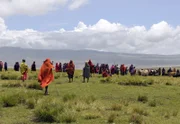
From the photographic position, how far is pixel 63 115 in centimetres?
1345

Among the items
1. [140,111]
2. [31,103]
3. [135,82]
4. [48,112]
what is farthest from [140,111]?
[135,82]

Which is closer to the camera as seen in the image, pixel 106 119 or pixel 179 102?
pixel 106 119

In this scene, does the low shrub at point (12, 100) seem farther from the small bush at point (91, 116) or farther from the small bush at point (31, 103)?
the small bush at point (91, 116)

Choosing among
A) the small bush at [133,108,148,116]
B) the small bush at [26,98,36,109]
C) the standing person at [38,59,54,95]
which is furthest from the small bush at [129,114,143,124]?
the standing person at [38,59,54,95]

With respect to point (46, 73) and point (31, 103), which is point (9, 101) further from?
point (46, 73)

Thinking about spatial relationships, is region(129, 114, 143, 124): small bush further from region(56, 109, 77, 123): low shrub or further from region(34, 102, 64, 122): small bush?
region(34, 102, 64, 122): small bush

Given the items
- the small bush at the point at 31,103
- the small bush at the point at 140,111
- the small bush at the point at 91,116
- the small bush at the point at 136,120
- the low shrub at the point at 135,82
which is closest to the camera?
the small bush at the point at 136,120

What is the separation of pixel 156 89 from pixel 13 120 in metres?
15.4

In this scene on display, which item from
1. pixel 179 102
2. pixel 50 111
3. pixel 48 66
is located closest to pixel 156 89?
pixel 179 102

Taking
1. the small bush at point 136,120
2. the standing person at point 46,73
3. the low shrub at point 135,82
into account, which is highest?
the standing person at point 46,73

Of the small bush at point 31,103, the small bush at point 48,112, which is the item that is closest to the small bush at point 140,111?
the small bush at point 48,112

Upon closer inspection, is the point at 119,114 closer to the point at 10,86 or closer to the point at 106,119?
the point at 106,119

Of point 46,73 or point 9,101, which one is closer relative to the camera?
point 9,101

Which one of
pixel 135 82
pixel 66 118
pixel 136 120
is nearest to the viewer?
pixel 66 118
